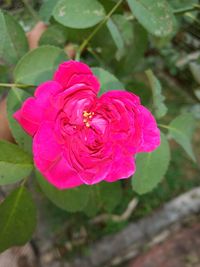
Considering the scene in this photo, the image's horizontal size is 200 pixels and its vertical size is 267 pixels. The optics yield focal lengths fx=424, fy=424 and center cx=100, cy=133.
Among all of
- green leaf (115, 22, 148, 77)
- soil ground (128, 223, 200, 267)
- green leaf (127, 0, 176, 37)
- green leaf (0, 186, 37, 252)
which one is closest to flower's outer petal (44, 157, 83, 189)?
green leaf (0, 186, 37, 252)

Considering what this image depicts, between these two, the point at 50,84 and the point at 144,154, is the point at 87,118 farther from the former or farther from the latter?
the point at 144,154

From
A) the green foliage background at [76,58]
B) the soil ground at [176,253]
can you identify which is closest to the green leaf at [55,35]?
the green foliage background at [76,58]

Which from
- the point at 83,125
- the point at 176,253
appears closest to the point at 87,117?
the point at 83,125

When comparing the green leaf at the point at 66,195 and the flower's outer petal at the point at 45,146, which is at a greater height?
the flower's outer petal at the point at 45,146

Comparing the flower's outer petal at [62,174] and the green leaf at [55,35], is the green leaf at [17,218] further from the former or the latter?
the green leaf at [55,35]

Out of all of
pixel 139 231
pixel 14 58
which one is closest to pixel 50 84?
pixel 14 58

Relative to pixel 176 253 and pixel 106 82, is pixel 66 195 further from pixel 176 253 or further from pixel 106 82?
pixel 176 253
